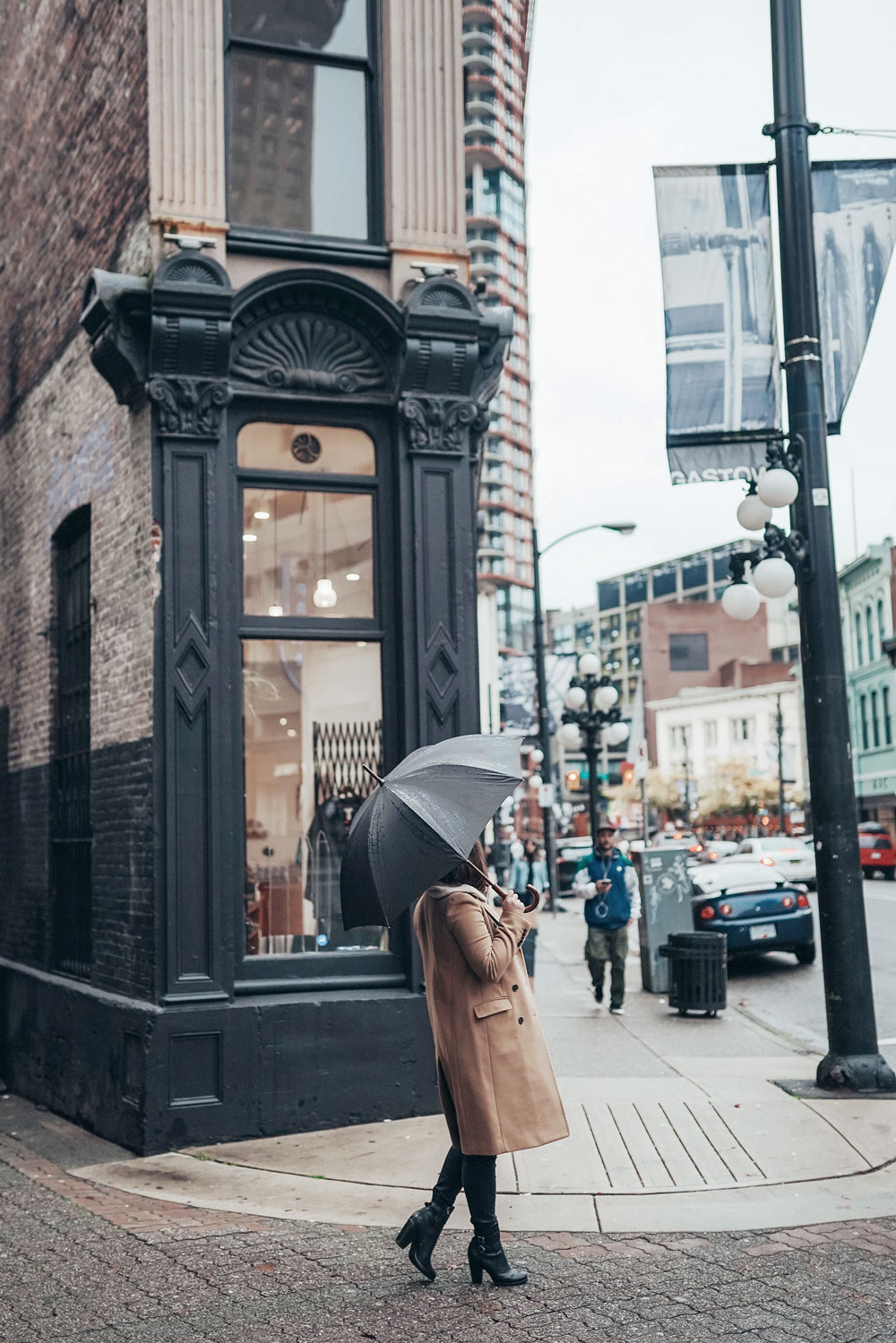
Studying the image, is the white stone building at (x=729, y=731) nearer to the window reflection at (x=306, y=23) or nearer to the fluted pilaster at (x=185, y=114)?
the window reflection at (x=306, y=23)

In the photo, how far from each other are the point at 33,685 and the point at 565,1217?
24.3 ft

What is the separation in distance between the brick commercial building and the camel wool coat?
3.36 metres

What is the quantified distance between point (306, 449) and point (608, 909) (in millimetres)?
6086

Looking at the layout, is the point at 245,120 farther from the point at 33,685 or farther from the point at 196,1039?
the point at 196,1039

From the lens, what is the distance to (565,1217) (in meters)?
6.44

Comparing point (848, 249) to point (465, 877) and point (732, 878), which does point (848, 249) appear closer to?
point (465, 877)

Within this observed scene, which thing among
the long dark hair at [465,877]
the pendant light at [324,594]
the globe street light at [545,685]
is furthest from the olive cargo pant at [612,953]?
the globe street light at [545,685]

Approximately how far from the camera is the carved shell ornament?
9.20 m

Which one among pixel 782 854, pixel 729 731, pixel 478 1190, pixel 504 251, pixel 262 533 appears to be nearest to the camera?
pixel 478 1190

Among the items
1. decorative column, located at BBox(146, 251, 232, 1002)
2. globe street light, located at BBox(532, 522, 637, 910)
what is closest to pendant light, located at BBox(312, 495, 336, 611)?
decorative column, located at BBox(146, 251, 232, 1002)

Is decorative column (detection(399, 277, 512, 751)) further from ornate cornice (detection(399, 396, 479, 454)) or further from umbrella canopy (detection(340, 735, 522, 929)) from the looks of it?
umbrella canopy (detection(340, 735, 522, 929))

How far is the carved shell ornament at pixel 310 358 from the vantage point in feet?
30.2

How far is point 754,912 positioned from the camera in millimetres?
16875

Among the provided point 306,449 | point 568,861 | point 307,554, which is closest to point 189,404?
point 306,449
